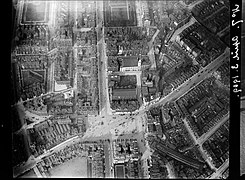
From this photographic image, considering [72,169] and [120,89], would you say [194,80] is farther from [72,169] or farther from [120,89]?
[72,169]

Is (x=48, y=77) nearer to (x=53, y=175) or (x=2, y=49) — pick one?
(x=2, y=49)

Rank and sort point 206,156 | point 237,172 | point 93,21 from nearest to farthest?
point 237,172, point 206,156, point 93,21

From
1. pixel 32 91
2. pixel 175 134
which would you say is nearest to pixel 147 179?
pixel 175 134

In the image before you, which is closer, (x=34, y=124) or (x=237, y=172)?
(x=237, y=172)

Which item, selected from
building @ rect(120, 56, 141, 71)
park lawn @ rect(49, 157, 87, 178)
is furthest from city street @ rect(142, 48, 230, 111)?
park lawn @ rect(49, 157, 87, 178)

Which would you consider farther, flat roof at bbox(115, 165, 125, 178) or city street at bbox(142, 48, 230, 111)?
city street at bbox(142, 48, 230, 111)

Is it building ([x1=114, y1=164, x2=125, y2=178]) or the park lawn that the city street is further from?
the park lawn

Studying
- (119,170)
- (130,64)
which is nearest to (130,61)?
(130,64)
